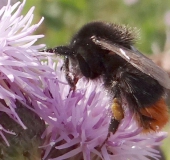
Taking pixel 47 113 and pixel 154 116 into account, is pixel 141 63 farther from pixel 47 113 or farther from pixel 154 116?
pixel 47 113

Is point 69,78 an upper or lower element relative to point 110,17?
lower

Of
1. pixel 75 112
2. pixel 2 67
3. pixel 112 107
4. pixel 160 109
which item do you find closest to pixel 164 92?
pixel 160 109

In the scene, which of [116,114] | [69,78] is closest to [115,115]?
[116,114]

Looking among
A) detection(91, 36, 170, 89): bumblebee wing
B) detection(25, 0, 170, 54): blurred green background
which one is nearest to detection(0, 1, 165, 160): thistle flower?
detection(91, 36, 170, 89): bumblebee wing

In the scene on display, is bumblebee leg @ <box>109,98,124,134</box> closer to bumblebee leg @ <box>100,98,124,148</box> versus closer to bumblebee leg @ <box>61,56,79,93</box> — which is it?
bumblebee leg @ <box>100,98,124,148</box>

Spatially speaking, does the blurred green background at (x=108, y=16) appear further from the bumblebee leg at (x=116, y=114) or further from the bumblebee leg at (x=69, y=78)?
the bumblebee leg at (x=116, y=114)
